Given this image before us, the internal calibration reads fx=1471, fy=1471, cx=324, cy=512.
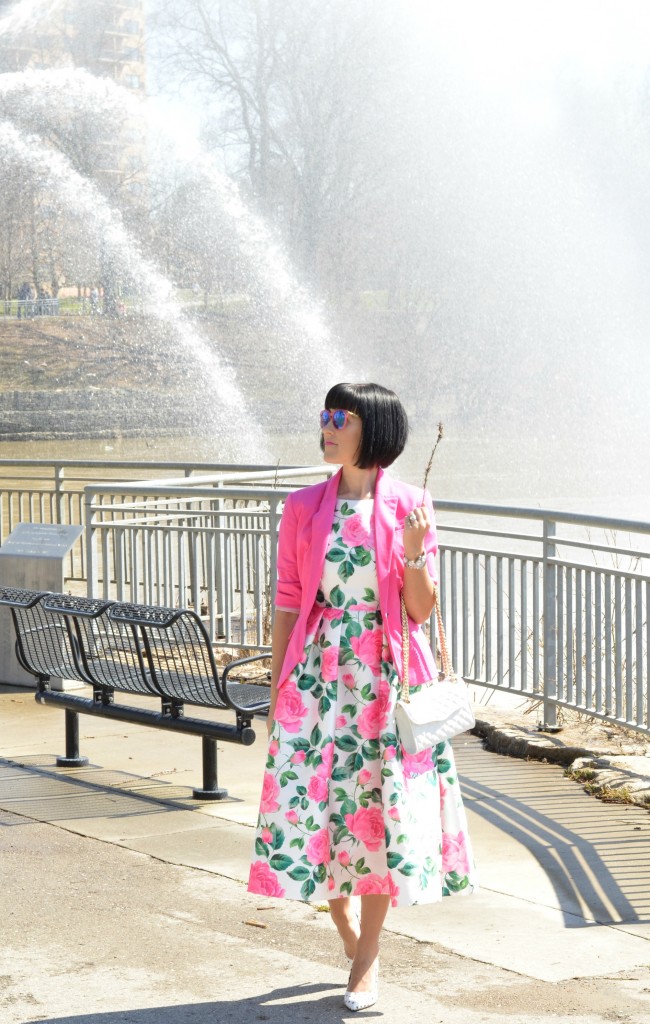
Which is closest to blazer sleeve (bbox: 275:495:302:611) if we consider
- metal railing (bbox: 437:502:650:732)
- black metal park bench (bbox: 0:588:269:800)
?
black metal park bench (bbox: 0:588:269:800)

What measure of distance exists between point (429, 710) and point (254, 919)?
1299 millimetres

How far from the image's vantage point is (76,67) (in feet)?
194

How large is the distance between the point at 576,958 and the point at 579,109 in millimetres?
36910

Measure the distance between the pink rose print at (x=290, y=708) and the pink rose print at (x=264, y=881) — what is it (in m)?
0.40

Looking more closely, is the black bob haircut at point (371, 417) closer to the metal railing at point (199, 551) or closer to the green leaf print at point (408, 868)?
the green leaf print at point (408, 868)

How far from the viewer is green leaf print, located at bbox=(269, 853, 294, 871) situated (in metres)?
4.19

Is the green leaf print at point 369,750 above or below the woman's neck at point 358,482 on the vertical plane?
below

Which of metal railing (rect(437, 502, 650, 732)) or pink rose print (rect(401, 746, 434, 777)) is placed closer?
pink rose print (rect(401, 746, 434, 777))

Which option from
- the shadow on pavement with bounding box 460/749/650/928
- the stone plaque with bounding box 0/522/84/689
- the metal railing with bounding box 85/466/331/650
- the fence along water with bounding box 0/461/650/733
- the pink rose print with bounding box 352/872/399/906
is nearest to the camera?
the pink rose print with bounding box 352/872/399/906

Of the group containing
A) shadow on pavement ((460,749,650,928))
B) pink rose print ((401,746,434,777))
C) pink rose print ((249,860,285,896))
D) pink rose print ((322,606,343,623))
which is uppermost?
pink rose print ((322,606,343,623))

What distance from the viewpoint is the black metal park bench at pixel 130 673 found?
21.0 feet

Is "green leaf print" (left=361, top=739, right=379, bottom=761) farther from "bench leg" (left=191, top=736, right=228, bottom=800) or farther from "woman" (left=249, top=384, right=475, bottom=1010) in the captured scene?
"bench leg" (left=191, top=736, right=228, bottom=800)

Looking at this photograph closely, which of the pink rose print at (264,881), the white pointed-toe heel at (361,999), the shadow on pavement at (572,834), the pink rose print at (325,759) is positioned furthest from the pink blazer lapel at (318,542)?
the shadow on pavement at (572,834)

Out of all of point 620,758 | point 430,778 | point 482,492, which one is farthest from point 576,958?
point 482,492
